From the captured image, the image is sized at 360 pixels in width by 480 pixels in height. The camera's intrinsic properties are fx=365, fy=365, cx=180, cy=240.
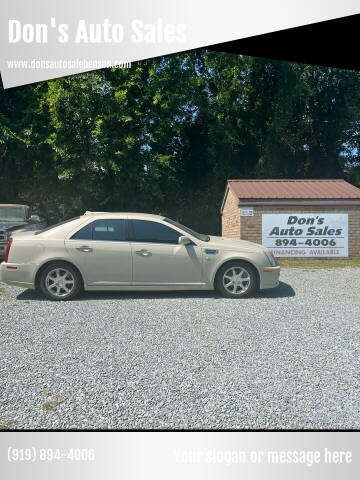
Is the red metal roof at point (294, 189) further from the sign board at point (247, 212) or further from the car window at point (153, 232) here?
the car window at point (153, 232)

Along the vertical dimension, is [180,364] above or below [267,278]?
below

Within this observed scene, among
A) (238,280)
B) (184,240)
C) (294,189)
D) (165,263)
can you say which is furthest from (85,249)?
(294,189)

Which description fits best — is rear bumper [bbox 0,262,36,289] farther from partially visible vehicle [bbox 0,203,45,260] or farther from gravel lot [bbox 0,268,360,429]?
partially visible vehicle [bbox 0,203,45,260]

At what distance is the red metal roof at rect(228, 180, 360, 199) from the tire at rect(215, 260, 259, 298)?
6.69 m

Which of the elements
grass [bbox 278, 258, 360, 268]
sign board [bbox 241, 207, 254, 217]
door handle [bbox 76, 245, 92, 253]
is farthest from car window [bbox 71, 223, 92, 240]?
sign board [bbox 241, 207, 254, 217]

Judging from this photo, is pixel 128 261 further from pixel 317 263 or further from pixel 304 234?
pixel 304 234

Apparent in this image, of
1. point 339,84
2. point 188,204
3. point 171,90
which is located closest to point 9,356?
point 171,90

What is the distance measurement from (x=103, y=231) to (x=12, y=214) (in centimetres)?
704

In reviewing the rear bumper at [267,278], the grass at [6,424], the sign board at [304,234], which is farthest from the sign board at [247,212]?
the grass at [6,424]

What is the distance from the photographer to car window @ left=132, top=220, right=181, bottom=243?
6.58m

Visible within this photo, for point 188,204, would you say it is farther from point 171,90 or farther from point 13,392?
point 13,392

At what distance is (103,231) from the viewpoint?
6.58 metres

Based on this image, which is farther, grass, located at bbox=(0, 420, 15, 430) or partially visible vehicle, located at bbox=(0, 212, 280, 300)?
partially visible vehicle, located at bbox=(0, 212, 280, 300)

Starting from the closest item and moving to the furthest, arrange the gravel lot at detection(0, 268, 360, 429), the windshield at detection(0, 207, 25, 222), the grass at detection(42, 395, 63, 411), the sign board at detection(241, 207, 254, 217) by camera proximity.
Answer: the gravel lot at detection(0, 268, 360, 429) < the grass at detection(42, 395, 63, 411) < the windshield at detection(0, 207, 25, 222) < the sign board at detection(241, 207, 254, 217)
